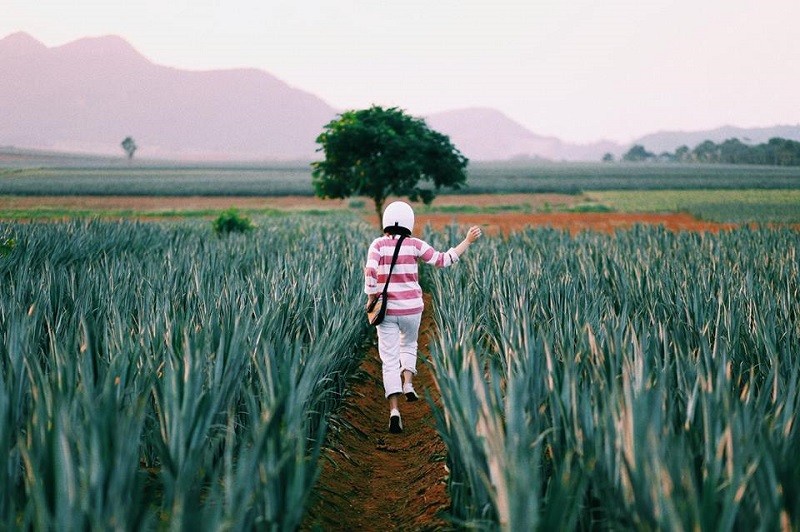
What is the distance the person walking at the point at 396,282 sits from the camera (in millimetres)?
4496

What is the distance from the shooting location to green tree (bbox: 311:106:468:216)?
66.2 feet

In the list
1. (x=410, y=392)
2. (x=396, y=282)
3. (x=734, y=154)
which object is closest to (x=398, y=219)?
(x=396, y=282)

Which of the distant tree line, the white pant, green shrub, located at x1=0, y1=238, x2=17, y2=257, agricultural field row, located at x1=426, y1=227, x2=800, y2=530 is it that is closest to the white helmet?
the white pant

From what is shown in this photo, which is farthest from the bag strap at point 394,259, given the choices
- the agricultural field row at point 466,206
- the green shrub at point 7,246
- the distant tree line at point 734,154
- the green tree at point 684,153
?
the green tree at point 684,153

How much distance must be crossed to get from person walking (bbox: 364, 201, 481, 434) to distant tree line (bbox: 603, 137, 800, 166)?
143 ft

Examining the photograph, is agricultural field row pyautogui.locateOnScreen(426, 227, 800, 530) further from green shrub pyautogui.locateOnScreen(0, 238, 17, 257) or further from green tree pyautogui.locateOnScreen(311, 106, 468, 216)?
green tree pyautogui.locateOnScreen(311, 106, 468, 216)

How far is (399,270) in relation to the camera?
453 cm

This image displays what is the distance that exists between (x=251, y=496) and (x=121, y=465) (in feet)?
1.19

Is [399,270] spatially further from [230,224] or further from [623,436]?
[230,224]

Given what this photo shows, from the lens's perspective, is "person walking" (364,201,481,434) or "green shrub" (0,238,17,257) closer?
"person walking" (364,201,481,434)

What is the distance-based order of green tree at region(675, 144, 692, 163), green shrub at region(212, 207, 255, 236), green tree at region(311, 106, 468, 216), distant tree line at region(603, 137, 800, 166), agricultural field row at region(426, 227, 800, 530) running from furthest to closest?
green tree at region(675, 144, 692, 163) < distant tree line at region(603, 137, 800, 166) < green tree at region(311, 106, 468, 216) < green shrub at region(212, 207, 255, 236) < agricultural field row at region(426, 227, 800, 530)

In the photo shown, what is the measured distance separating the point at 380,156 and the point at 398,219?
16137 mm

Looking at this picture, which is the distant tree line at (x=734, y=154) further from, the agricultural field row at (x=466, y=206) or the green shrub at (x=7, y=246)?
the green shrub at (x=7, y=246)

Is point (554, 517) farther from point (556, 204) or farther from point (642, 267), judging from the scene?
point (556, 204)
